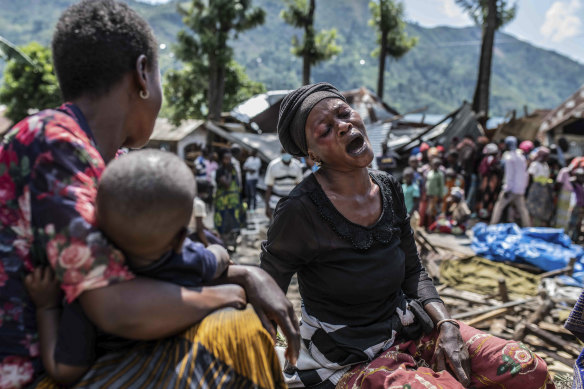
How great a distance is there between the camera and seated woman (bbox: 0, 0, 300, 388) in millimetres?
1016

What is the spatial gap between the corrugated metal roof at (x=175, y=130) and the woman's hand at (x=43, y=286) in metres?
20.1

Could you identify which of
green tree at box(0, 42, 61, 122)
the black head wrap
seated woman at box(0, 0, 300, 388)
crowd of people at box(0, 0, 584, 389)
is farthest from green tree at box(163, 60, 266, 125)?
seated woman at box(0, 0, 300, 388)

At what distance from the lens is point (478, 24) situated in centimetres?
2108

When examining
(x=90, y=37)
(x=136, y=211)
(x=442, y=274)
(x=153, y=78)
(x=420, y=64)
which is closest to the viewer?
(x=136, y=211)

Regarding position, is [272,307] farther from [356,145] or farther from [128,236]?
[356,145]

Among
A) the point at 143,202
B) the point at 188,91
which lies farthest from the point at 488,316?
the point at 188,91

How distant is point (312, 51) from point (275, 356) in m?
20.5

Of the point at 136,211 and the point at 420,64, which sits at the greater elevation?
the point at 420,64

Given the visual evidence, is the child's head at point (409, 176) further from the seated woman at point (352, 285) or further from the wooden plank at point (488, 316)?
the seated woman at point (352, 285)

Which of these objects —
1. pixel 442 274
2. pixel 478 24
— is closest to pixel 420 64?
pixel 478 24

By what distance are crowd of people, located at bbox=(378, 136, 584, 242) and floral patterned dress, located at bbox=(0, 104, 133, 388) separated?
832 centimetres

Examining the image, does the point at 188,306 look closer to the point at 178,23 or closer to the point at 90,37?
the point at 90,37

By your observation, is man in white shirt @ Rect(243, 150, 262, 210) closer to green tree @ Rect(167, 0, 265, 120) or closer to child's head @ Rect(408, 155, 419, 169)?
child's head @ Rect(408, 155, 419, 169)

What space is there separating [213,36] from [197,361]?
1948cm
